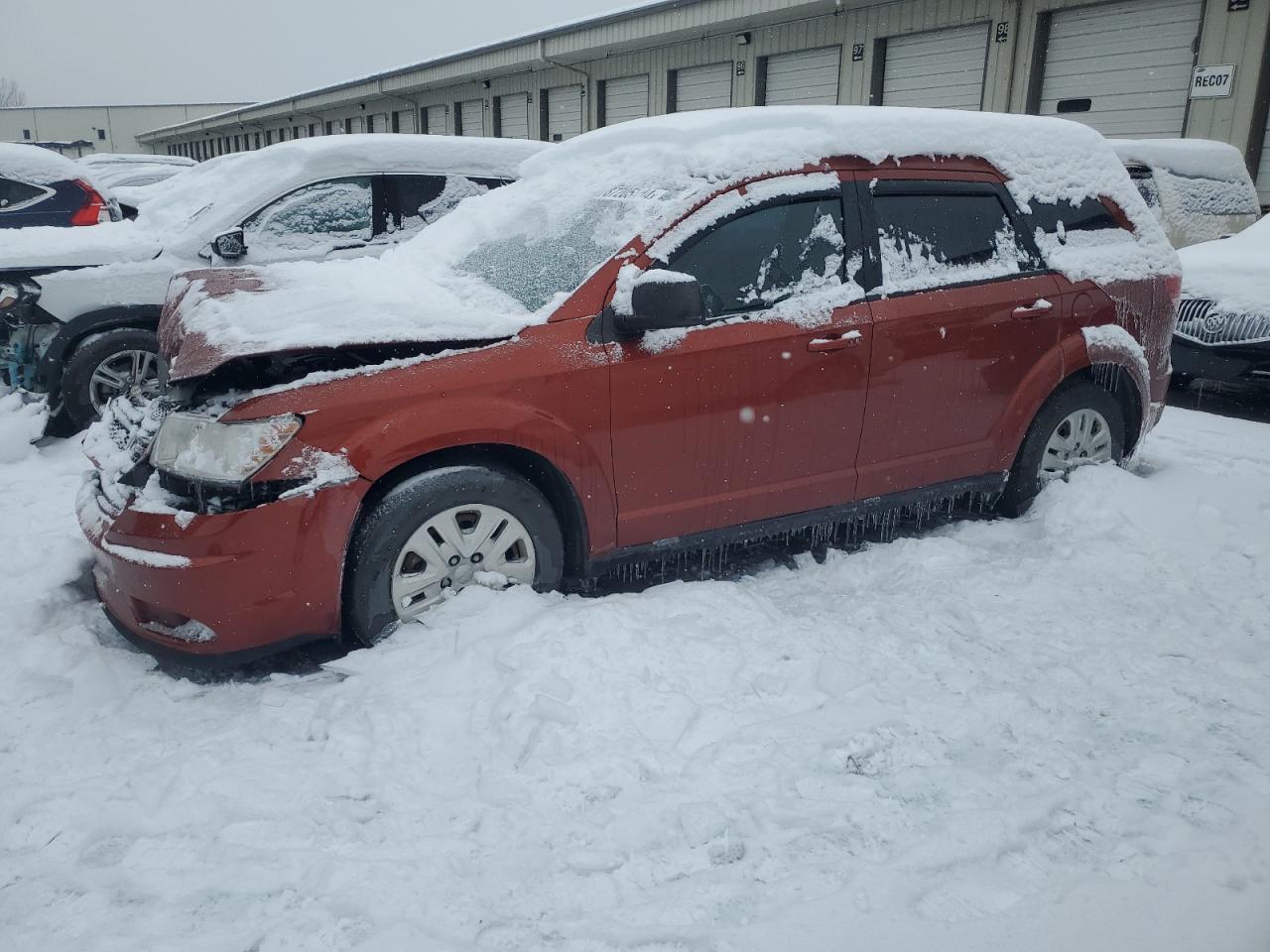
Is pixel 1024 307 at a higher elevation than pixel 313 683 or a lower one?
higher

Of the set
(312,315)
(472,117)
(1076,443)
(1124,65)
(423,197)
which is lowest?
(1076,443)

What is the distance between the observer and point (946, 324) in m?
3.99

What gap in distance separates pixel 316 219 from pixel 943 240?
417cm

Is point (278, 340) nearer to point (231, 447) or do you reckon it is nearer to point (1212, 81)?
point (231, 447)

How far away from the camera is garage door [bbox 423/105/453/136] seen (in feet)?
82.8

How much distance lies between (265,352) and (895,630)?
2397 mm

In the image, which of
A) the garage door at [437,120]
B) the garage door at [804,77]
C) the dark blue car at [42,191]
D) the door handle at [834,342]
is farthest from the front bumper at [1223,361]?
the garage door at [437,120]

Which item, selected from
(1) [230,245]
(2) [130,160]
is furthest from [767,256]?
(2) [130,160]

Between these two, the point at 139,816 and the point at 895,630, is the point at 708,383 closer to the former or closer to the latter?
the point at 895,630

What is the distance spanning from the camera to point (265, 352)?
115 inches

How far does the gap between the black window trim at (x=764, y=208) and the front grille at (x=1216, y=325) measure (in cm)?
411

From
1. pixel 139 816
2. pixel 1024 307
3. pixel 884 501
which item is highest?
pixel 1024 307

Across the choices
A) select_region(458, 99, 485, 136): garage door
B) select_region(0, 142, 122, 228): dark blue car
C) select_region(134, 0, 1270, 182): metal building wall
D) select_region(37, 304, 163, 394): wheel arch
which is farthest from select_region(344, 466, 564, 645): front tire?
select_region(458, 99, 485, 136): garage door

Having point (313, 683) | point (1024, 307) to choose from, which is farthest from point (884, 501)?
point (313, 683)
